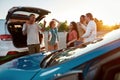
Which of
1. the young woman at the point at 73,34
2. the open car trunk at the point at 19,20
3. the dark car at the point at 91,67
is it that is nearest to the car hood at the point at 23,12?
the open car trunk at the point at 19,20

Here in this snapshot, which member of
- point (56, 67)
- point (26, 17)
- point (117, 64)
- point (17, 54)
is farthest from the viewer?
point (26, 17)

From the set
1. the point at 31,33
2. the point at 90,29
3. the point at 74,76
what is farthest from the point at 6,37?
the point at 74,76

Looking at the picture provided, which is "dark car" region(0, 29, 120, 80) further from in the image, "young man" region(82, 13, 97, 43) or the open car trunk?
the open car trunk

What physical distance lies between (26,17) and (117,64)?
8072 mm

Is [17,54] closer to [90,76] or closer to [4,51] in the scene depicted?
[4,51]

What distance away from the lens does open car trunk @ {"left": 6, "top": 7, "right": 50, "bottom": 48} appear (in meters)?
10.5

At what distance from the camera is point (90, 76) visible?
300 centimetres

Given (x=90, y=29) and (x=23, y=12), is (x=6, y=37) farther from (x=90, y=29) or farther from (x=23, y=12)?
(x=90, y=29)

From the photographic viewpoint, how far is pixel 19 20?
35.8 feet

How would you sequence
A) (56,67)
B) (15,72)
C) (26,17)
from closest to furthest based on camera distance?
(56,67)
(15,72)
(26,17)

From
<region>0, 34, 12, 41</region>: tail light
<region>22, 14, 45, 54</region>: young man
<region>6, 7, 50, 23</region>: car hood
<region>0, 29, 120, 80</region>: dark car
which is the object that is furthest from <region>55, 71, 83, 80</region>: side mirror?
<region>0, 34, 12, 41</region>: tail light

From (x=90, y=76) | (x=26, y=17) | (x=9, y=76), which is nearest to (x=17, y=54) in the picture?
(x=26, y=17)

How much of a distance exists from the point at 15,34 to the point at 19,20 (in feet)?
1.39

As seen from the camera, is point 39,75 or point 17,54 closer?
point 39,75
